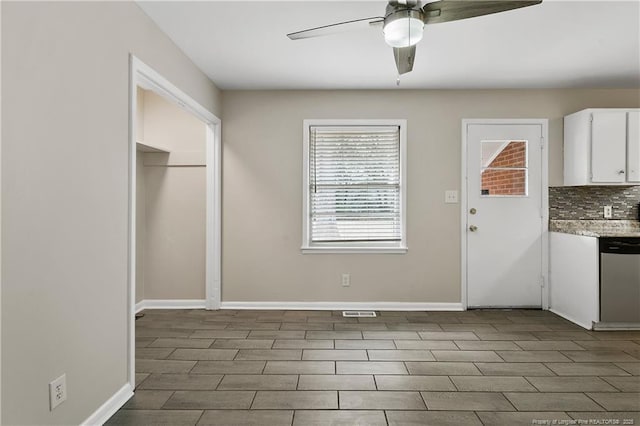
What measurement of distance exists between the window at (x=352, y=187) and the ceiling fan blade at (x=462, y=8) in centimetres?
235

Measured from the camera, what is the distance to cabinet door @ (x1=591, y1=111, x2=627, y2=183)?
4113 millimetres

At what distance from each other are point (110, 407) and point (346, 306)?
8.82 ft

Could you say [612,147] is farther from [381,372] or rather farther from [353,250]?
[381,372]

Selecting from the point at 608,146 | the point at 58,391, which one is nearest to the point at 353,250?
the point at 608,146

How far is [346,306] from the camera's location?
4527mm

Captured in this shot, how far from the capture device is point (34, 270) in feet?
5.54

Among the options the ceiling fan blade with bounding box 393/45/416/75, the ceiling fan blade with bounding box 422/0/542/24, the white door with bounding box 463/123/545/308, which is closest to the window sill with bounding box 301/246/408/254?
the white door with bounding box 463/123/545/308

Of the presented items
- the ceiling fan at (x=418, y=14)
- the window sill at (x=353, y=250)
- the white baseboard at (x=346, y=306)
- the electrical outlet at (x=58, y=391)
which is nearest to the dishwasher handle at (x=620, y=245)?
the white baseboard at (x=346, y=306)

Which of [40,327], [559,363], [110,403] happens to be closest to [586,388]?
[559,363]

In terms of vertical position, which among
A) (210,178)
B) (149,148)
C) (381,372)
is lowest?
(381,372)

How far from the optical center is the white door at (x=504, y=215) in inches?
176

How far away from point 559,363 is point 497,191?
79.4 inches

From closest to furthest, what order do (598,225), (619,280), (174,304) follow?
(619,280) → (598,225) → (174,304)

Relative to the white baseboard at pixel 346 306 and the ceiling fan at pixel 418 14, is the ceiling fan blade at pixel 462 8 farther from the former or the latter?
the white baseboard at pixel 346 306
